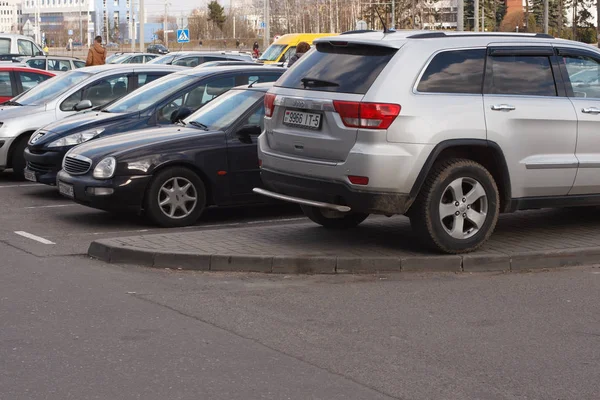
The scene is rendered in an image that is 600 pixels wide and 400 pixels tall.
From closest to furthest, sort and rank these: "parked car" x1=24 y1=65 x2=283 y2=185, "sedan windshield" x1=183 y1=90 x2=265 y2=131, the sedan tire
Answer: the sedan tire < "sedan windshield" x1=183 y1=90 x2=265 y2=131 < "parked car" x1=24 y1=65 x2=283 y2=185

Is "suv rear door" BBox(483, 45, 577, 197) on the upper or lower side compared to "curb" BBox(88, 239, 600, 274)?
upper

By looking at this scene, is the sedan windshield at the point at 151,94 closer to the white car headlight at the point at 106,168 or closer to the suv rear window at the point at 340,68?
the white car headlight at the point at 106,168

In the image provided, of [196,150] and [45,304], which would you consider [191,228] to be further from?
[45,304]

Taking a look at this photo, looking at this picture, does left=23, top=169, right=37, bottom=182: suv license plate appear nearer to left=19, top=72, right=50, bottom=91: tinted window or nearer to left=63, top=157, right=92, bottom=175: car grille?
left=63, top=157, right=92, bottom=175: car grille

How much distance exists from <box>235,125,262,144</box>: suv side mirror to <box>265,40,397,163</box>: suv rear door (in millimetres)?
1910

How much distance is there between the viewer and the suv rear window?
27.3 ft

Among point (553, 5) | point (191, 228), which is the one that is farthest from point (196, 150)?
point (553, 5)

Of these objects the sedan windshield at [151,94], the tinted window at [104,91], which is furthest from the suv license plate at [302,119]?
the tinted window at [104,91]

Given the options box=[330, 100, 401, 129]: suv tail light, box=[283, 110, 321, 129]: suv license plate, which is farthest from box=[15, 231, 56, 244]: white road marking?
box=[330, 100, 401, 129]: suv tail light

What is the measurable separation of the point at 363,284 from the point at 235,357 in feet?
7.57

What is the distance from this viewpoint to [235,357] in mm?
5703

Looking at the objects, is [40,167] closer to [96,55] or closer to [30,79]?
[30,79]

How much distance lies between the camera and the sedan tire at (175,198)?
10.6 meters

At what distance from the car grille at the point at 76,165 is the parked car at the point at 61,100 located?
3.83 metres
